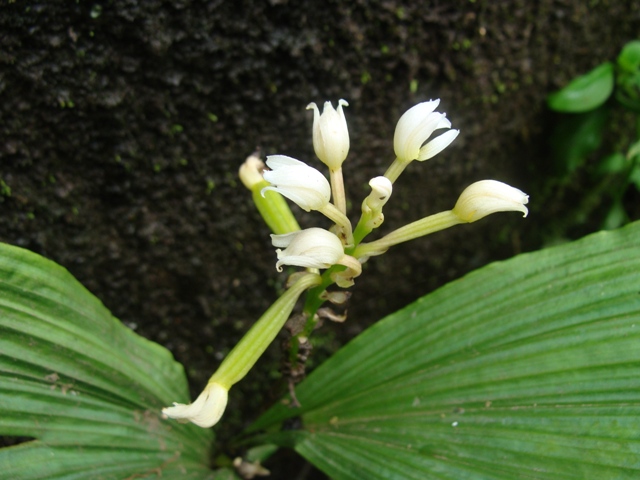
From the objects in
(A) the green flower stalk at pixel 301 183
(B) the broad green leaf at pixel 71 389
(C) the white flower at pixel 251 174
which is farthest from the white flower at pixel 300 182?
(B) the broad green leaf at pixel 71 389

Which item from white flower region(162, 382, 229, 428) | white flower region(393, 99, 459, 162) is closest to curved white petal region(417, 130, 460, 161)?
white flower region(393, 99, 459, 162)

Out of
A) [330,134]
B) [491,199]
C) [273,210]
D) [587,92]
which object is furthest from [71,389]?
[587,92]

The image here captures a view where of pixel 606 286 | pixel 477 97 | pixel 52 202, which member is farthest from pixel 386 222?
pixel 52 202

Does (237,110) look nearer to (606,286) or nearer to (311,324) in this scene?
(311,324)

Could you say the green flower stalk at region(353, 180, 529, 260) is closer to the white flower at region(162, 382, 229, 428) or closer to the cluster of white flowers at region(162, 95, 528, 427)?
the cluster of white flowers at region(162, 95, 528, 427)

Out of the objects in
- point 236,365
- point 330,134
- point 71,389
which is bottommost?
point 71,389

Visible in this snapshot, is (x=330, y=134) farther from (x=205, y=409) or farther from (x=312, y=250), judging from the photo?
(x=205, y=409)

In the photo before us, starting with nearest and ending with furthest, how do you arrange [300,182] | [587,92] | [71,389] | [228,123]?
[300,182] < [71,389] < [228,123] < [587,92]
